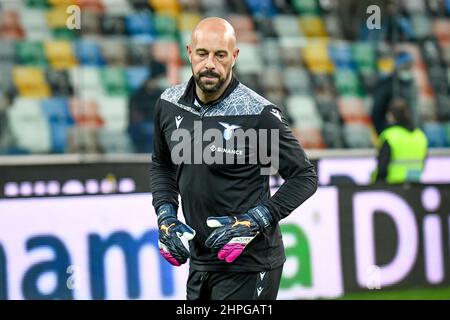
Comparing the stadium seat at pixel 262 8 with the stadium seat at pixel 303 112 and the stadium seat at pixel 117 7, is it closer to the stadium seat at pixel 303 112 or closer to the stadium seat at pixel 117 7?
the stadium seat at pixel 303 112

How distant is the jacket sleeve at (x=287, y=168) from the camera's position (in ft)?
15.2

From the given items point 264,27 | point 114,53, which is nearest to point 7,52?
point 114,53

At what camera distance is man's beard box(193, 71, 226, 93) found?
15.0 feet

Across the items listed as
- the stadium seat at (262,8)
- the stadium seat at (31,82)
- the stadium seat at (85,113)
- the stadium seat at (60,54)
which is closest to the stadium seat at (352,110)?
the stadium seat at (262,8)

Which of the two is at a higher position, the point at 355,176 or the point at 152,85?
the point at 152,85

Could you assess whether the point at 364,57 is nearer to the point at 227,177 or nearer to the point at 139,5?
the point at 139,5

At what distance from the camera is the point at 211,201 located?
15.3 feet

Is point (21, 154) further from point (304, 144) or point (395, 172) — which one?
point (395, 172)

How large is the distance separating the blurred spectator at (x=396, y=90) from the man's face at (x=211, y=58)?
10.9ft

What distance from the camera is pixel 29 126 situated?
22.5 feet

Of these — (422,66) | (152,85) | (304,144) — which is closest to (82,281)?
(152,85)

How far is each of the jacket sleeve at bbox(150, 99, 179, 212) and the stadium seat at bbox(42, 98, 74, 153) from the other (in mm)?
2036

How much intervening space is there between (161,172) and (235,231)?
2.13 feet

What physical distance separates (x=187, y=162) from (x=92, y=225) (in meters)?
2.45
